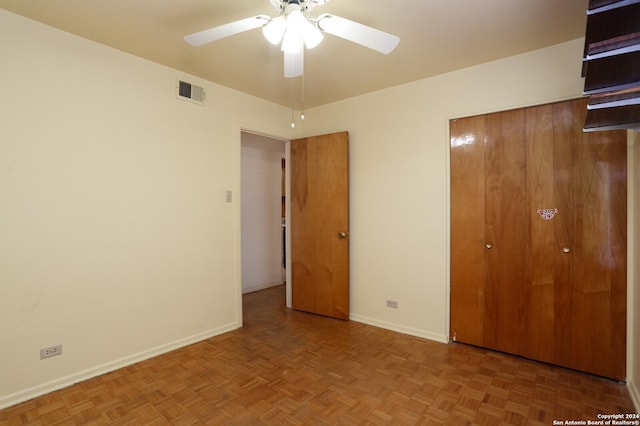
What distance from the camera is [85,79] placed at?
2.39 m

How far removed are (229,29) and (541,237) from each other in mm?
2759

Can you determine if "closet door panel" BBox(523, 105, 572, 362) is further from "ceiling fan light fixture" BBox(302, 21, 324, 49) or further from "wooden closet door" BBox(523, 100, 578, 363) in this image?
"ceiling fan light fixture" BBox(302, 21, 324, 49)

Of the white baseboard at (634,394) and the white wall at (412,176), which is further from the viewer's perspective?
the white wall at (412,176)

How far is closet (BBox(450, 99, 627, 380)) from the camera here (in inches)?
91.9

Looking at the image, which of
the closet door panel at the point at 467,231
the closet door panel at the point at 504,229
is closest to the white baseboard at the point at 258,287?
the closet door panel at the point at 467,231

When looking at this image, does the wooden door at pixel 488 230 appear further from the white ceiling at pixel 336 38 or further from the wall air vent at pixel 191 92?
the wall air vent at pixel 191 92

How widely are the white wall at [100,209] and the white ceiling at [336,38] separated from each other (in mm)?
251

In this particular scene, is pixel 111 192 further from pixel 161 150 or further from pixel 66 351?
pixel 66 351

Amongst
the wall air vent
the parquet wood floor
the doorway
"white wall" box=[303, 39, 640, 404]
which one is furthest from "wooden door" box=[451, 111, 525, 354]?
the doorway

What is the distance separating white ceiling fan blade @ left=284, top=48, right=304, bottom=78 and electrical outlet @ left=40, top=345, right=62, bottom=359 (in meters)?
2.56

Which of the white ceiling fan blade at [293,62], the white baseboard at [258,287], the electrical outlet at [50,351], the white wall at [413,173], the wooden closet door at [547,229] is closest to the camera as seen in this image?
the white ceiling fan blade at [293,62]

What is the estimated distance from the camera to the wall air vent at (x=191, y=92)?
2.95 meters

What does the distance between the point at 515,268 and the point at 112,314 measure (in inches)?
133

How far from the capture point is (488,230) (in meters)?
2.81
